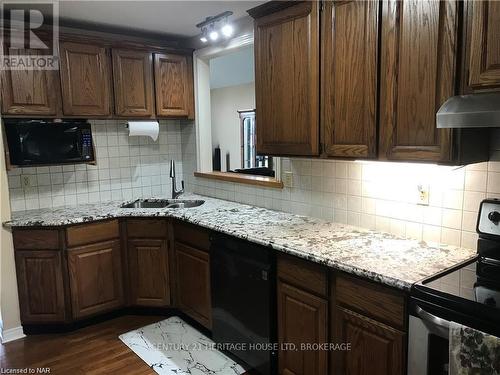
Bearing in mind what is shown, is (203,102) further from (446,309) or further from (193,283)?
(446,309)

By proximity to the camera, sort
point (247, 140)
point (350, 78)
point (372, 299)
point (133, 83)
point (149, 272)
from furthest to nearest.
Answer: point (247, 140), point (133, 83), point (149, 272), point (350, 78), point (372, 299)

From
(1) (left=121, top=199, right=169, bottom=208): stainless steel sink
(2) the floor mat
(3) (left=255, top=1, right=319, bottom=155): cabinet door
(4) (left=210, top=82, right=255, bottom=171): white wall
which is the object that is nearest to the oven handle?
(3) (left=255, top=1, right=319, bottom=155): cabinet door

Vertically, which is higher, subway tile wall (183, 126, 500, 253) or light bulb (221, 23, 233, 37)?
light bulb (221, 23, 233, 37)

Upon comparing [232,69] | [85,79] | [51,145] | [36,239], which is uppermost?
[232,69]

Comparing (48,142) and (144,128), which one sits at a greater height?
(144,128)

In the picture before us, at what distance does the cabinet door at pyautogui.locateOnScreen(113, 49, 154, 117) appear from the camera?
3236mm

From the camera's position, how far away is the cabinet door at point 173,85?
346 centimetres

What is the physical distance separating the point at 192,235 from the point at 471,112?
2002 mm

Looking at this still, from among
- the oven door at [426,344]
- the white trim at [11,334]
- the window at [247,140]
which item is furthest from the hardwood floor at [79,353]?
the window at [247,140]

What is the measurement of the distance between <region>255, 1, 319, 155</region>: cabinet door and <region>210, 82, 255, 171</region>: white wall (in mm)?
5081

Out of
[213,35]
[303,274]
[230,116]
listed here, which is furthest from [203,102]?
[230,116]

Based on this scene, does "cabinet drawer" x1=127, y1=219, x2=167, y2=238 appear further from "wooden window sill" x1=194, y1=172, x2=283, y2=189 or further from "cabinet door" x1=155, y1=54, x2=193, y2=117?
"cabinet door" x1=155, y1=54, x2=193, y2=117

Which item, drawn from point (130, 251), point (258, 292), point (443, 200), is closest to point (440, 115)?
point (443, 200)

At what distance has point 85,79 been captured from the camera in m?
3.08
